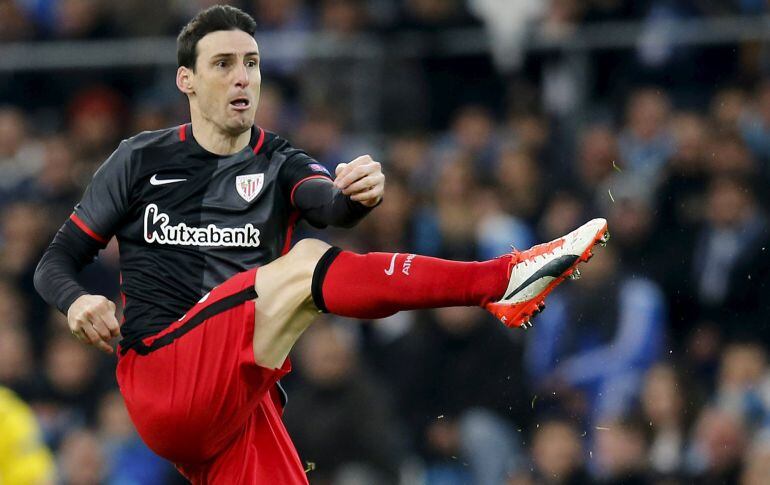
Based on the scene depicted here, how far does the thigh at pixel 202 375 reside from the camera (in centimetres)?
539

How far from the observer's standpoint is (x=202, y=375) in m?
5.41

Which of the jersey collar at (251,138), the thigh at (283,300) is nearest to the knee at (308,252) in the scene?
the thigh at (283,300)

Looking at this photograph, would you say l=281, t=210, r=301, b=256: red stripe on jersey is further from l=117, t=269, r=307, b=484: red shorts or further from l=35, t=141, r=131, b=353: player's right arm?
l=35, t=141, r=131, b=353: player's right arm

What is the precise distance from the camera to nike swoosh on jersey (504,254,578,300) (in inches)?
206

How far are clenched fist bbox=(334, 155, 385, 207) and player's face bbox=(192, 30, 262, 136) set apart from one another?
714mm

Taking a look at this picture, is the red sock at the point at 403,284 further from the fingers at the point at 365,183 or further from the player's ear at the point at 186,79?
the player's ear at the point at 186,79

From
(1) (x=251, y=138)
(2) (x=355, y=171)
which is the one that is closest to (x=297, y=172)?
(1) (x=251, y=138)

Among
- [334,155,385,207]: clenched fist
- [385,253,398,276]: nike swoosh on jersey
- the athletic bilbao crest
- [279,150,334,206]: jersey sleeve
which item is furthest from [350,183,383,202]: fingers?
the athletic bilbao crest

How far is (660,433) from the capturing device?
834 centimetres

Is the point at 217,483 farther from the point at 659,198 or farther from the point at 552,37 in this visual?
the point at 552,37

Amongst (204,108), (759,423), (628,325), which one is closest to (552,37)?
(628,325)

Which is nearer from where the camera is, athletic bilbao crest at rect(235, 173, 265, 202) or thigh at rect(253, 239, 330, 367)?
thigh at rect(253, 239, 330, 367)

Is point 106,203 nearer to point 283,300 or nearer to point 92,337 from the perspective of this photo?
point 92,337

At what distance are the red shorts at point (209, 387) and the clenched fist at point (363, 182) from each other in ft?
1.80
